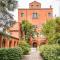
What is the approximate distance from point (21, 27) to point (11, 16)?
38867 mm

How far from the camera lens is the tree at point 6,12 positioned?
62.0ft

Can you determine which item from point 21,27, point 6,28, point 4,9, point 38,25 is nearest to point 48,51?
point 6,28

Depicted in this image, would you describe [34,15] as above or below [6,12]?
above

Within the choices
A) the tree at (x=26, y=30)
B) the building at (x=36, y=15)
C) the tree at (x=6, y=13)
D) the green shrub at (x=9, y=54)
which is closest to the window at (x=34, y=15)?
the building at (x=36, y=15)

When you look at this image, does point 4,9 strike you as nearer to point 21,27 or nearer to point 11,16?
point 11,16

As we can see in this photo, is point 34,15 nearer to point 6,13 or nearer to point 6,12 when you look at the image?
point 6,13

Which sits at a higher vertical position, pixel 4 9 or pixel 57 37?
pixel 4 9

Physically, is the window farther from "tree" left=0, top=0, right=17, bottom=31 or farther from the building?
"tree" left=0, top=0, right=17, bottom=31

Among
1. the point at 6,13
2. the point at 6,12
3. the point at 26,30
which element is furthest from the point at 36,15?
the point at 6,12

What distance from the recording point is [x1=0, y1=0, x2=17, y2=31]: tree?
18.9 meters

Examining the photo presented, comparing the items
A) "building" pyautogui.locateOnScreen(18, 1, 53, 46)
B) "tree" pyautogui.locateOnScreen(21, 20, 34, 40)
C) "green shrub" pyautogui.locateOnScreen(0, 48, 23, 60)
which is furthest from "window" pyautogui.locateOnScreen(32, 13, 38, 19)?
"green shrub" pyautogui.locateOnScreen(0, 48, 23, 60)

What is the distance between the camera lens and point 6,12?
64.6ft

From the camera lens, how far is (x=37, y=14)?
70.6 m

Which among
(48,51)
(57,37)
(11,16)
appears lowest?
(48,51)
